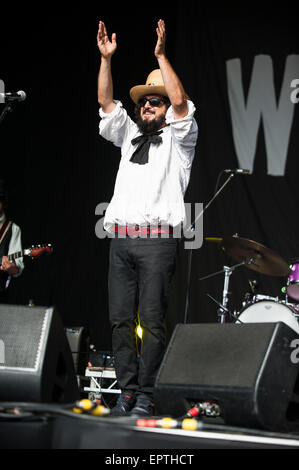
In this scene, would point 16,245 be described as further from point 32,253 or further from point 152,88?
point 152,88

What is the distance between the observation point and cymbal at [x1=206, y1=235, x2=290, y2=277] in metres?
4.21

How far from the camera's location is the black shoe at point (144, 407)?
2.54 m

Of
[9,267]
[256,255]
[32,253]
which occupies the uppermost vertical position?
[256,255]

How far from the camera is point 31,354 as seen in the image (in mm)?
1995

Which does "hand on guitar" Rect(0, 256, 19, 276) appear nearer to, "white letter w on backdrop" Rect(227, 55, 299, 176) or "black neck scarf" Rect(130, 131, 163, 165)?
"black neck scarf" Rect(130, 131, 163, 165)

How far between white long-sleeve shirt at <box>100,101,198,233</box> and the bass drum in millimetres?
1647

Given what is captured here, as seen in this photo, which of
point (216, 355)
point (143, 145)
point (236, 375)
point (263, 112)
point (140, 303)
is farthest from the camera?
point (263, 112)

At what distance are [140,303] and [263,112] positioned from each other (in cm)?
Answer: 291

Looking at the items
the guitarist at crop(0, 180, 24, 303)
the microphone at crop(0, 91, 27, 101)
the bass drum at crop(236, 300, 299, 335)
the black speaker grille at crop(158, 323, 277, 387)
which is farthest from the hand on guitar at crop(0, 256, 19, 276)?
the black speaker grille at crop(158, 323, 277, 387)

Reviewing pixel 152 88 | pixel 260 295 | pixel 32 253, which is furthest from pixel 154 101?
pixel 260 295

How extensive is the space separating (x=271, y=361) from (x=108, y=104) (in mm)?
1714

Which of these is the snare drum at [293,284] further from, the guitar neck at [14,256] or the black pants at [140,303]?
the guitar neck at [14,256]

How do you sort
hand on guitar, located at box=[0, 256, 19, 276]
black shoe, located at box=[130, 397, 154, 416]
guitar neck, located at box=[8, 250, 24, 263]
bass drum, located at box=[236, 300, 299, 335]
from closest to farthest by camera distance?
black shoe, located at box=[130, 397, 154, 416] → bass drum, located at box=[236, 300, 299, 335] → hand on guitar, located at box=[0, 256, 19, 276] → guitar neck, located at box=[8, 250, 24, 263]
